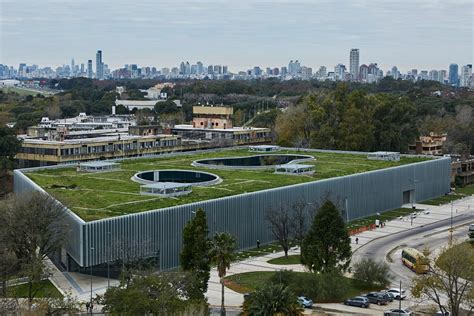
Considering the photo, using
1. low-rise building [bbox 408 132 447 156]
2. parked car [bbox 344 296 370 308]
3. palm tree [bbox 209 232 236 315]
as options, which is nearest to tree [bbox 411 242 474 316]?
parked car [bbox 344 296 370 308]

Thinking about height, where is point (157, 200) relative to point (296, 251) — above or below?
above

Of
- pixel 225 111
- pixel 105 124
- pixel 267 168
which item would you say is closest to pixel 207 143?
pixel 225 111

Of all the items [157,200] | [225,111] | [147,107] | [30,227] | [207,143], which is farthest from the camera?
[147,107]

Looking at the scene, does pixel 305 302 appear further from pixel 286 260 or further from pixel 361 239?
pixel 361 239

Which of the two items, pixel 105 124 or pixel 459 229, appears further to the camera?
pixel 105 124

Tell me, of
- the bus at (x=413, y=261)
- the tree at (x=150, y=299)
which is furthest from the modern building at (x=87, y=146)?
the tree at (x=150, y=299)

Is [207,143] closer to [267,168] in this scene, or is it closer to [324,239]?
[267,168]

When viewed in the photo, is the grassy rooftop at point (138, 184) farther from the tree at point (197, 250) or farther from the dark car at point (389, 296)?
the dark car at point (389, 296)
